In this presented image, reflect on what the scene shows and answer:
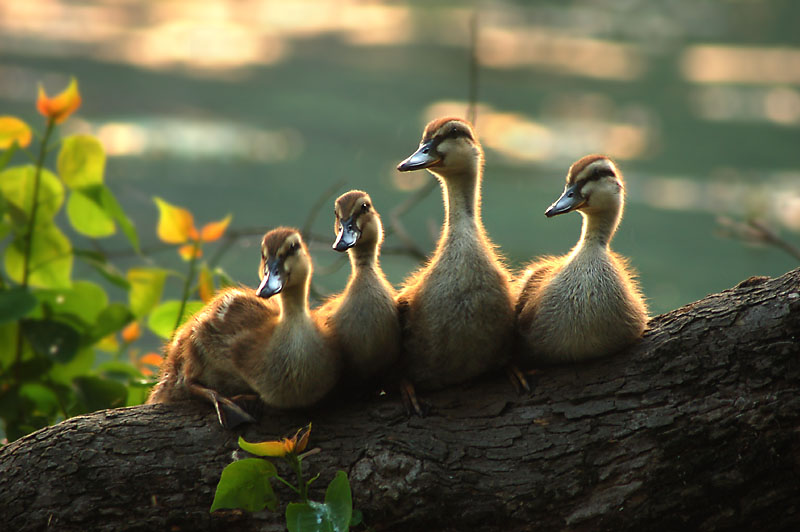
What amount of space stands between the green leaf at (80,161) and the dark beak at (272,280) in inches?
64.8

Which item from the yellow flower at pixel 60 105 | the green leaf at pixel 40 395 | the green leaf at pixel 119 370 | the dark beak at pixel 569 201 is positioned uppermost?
the yellow flower at pixel 60 105

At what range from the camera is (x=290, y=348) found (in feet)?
10.7

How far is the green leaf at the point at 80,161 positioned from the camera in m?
4.52

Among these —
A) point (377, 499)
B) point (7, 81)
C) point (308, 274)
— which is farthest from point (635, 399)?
point (7, 81)

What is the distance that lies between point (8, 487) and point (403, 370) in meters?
1.40

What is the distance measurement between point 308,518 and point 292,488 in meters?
0.13

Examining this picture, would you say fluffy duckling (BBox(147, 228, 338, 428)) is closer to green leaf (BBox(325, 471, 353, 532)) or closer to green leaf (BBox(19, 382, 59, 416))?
green leaf (BBox(325, 471, 353, 532))

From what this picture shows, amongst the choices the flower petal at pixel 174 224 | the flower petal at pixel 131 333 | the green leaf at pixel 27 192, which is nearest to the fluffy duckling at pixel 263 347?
the flower petal at pixel 174 224

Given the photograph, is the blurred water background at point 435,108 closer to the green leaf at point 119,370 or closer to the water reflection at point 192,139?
the water reflection at point 192,139

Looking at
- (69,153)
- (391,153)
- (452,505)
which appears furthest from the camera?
(391,153)

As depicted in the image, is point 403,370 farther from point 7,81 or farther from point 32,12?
point 32,12

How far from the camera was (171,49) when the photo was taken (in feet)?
59.1

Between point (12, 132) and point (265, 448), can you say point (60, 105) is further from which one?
Answer: point (265, 448)

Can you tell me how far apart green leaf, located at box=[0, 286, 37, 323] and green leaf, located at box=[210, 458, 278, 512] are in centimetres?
165
